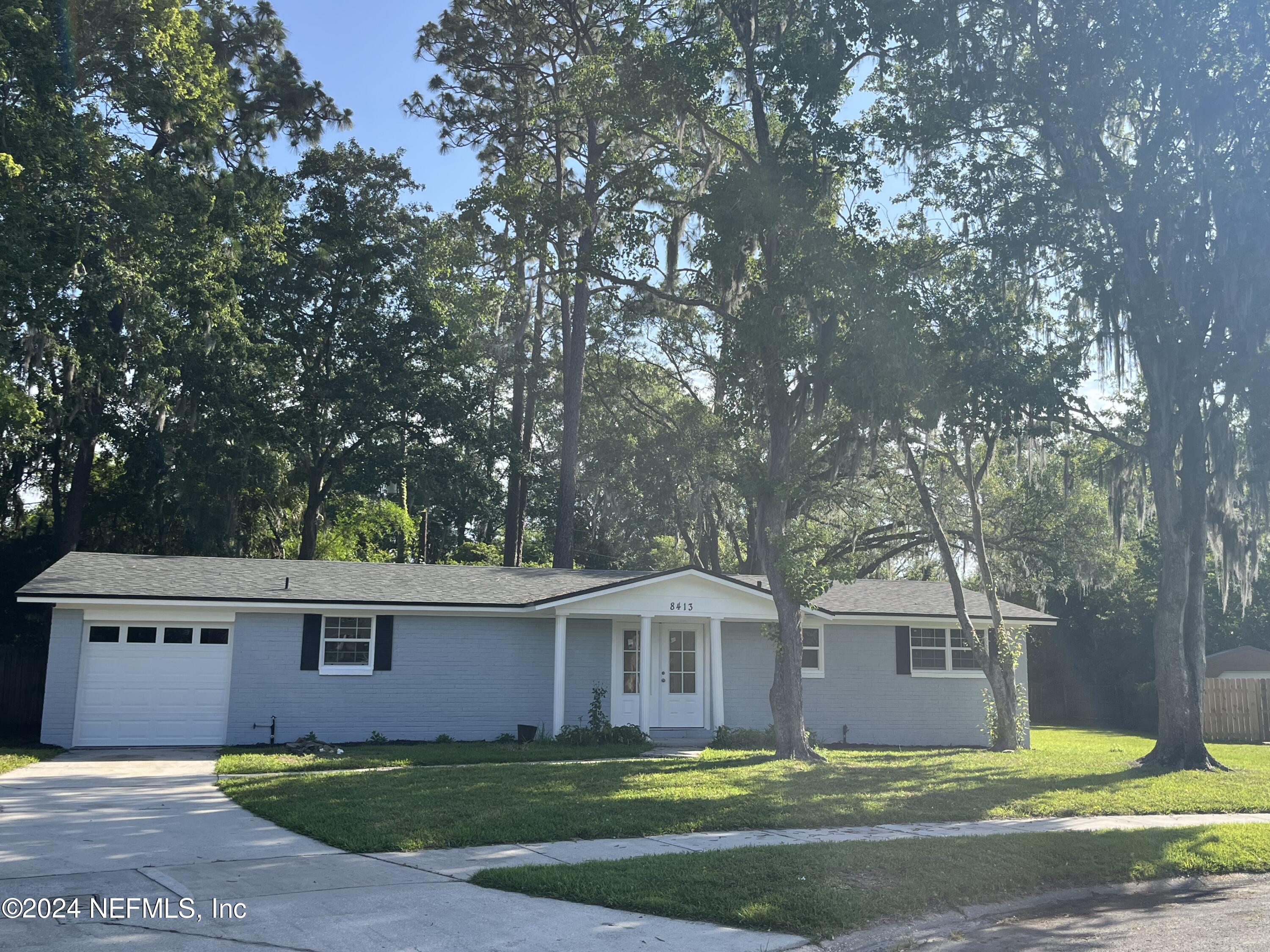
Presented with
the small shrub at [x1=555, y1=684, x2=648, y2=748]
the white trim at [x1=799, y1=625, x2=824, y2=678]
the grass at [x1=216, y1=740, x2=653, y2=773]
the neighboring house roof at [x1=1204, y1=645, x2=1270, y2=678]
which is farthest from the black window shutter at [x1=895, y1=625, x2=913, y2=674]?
the neighboring house roof at [x1=1204, y1=645, x2=1270, y2=678]

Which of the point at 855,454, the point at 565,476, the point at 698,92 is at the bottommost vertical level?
the point at 855,454

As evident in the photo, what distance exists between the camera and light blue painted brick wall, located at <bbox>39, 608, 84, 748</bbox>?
1766 cm

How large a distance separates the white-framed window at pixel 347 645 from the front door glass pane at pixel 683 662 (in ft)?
20.3

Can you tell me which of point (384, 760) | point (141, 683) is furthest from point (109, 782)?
point (141, 683)

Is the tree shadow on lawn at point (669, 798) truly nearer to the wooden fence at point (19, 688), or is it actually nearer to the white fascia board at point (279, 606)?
the white fascia board at point (279, 606)

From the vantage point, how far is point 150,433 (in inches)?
1045

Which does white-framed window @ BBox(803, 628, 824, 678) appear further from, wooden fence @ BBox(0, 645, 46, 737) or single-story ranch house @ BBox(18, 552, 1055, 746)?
wooden fence @ BBox(0, 645, 46, 737)

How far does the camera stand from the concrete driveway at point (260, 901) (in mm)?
6156

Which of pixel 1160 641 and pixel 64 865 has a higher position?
pixel 1160 641

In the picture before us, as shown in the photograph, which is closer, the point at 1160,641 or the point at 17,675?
the point at 1160,641

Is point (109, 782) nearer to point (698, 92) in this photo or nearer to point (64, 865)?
point (64, 865)

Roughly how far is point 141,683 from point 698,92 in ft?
47.4

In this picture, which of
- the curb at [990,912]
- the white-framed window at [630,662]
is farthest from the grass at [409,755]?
the curb at [990,912]

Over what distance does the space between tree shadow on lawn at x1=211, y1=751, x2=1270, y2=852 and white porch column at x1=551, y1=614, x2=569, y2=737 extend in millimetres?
3866
